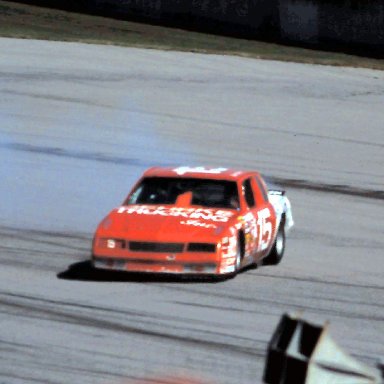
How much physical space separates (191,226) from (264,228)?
1.21m

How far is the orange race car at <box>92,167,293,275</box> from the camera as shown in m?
11.2

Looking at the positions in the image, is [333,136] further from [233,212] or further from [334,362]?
[334,362]

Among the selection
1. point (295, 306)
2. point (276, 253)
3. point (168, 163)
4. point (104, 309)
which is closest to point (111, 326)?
point (104, 309)

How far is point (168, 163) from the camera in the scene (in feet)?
71.0

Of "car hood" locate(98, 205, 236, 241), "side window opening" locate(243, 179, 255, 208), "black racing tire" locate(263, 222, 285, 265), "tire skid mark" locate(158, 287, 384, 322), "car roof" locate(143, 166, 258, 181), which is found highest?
"car roof" locate(143, 166, 258, 181)

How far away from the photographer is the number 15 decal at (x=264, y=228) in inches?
481

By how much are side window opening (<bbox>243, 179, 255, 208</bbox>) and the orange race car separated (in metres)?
0.01

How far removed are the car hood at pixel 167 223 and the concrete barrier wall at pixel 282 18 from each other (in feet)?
103

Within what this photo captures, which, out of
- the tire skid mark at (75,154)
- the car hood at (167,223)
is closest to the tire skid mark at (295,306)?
the car hood at (167,223)

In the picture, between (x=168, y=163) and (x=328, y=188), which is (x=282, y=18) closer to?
(x=168, y=163)

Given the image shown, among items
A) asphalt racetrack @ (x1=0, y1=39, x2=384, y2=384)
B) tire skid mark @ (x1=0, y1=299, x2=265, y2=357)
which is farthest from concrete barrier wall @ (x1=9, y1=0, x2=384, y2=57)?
tire skid mark @ (x1=0, y1=299, x2=265, y2=357)

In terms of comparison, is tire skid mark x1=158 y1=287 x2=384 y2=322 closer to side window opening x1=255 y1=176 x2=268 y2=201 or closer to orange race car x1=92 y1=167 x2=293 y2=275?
orange race car x1=92 y1=167 x2=293 y2=275

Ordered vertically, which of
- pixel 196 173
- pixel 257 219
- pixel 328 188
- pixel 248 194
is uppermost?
pixel 196 173

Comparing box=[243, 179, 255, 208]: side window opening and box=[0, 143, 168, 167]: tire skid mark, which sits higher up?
box=[243, 179, 255, 208]: side window opening
